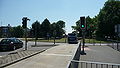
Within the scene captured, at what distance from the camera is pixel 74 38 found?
4191 cm

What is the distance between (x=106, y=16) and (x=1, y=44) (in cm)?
4574

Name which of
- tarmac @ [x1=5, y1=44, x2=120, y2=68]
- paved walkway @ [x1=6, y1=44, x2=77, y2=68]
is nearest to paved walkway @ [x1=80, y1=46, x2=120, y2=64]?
tarmac @ [x1=5, y1=44, x2=120, y2=68]

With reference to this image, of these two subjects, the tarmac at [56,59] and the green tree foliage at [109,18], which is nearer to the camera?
the tarmac at [56,59]

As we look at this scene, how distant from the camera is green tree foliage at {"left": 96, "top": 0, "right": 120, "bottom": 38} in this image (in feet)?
186

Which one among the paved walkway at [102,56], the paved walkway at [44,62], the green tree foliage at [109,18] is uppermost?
the green tree foliage at [109,18]

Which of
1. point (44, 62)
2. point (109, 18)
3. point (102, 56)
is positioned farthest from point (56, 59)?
point (109, 18)

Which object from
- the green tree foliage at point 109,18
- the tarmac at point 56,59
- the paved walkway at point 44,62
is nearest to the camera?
the paved walkway at point 44,62

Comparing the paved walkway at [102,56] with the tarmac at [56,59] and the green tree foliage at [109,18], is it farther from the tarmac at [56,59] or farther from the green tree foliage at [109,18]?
the green tree foliage at [109,18]

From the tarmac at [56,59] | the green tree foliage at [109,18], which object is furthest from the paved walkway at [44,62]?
the green tree foliage at [109,18]

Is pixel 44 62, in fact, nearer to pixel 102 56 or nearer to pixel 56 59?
pixel 56 59

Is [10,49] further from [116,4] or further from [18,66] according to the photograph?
[116,4]

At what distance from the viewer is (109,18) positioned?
5744 cm

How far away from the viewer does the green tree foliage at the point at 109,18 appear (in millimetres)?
56656

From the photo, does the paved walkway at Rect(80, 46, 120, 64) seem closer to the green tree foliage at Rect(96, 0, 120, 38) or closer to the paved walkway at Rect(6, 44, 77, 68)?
the paved walkway at Rect(6, 44, 77, 68)
